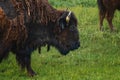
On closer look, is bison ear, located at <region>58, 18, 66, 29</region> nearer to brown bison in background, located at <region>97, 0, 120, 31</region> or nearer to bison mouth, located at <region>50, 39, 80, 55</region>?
bison mouth, located at <region>50, 39, 80, 55</region>

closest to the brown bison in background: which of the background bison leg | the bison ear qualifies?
the bison ear

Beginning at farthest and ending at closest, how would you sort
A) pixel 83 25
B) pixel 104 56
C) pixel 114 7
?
pixel 83 25, pixel 114 7, pixel 104 56

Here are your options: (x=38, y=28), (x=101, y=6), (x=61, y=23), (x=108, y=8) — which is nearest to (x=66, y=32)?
(x=61, y=23)

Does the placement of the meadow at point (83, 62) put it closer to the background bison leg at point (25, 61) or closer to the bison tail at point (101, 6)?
the background bison leg at point (25, 61)

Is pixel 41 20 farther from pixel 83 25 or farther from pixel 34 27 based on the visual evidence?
pixel 83 25

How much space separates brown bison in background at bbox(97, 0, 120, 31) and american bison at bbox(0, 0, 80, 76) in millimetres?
2995

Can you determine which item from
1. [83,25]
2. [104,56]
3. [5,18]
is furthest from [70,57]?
[83,25]

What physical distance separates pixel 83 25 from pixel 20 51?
4.48 m

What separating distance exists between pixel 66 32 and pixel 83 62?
891mm

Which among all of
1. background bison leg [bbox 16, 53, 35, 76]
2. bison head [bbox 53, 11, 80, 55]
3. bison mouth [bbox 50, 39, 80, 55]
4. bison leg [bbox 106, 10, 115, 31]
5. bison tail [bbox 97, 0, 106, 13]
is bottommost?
bison leg [bbox 106, 10, 115, 31]

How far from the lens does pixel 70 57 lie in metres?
9.25

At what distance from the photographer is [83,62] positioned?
8.88 m

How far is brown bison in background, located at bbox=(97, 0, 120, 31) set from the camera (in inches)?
437

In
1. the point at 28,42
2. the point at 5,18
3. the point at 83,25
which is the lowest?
the point at 83,25
